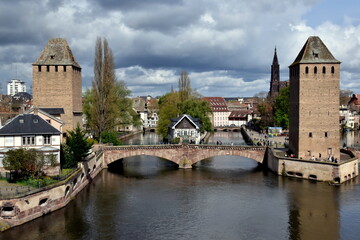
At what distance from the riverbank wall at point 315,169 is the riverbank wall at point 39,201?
23.7 meters

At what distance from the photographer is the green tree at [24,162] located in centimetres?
3503

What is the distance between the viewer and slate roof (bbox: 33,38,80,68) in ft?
180

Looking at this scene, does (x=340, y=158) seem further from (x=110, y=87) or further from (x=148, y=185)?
(x=110, y=87)

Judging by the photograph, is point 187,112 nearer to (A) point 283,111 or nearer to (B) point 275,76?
(A) point 283,111

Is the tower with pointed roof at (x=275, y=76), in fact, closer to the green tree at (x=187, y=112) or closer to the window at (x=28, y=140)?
the green tree at (x=187, y=112)

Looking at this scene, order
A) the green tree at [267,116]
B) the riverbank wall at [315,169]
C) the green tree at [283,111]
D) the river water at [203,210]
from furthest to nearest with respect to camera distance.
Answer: the green tree at [267,116] → the green tree at [283,111] → the riverbank wall at [315,169] → the river water at [203,210]

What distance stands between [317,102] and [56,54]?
115 ft

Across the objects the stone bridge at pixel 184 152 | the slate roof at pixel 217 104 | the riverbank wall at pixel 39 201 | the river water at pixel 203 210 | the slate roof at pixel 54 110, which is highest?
the slate roof at pixel 217 104

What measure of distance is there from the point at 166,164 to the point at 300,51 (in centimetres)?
2460

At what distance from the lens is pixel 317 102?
1921 inches

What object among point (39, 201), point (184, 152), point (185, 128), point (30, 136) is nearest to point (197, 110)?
point (185, 128)

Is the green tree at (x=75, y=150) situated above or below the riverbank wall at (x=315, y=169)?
above

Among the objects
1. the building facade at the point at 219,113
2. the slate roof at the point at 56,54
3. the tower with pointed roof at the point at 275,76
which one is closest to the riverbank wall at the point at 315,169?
the slate roof at the point at 56,54

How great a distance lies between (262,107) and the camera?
111 meters
